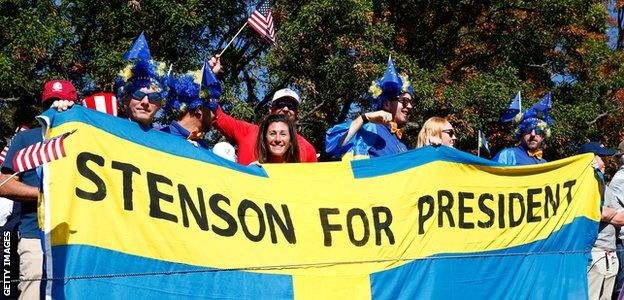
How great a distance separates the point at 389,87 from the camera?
6.62 metres

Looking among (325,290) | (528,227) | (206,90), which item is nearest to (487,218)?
(528,227)

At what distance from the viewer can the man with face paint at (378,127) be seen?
6.20 metres

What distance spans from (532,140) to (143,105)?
3790 mm

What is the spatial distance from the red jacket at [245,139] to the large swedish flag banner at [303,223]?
0.74 meters

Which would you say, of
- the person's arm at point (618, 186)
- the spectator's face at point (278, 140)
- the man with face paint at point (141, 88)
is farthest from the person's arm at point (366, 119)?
the person's arm at point (618, 186)

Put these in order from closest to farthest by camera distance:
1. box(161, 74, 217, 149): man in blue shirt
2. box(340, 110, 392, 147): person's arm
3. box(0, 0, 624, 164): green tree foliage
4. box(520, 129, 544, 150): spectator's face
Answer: box(340, 110, 392, 147): person's arm → box(161, 74, 217, 149): man in blue shirt → box(520, 129, 544, 150): spectator's face → box(0, 0, 624, 164): green tree foliage

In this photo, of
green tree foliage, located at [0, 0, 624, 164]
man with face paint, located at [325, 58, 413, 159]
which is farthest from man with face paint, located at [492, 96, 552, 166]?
green tree foliage, located at [0, 0, 624, 164]

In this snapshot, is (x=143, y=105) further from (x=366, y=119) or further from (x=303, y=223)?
(x=366, y=119)

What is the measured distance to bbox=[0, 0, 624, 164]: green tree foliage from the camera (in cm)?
1341

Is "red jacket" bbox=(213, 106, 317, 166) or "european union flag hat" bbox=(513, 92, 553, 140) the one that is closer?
"red jacket" bbox=(213, 106, 317, 166)

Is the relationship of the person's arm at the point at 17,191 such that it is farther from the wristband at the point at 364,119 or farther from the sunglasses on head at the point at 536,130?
the sunglasses on head at the point at 536,130

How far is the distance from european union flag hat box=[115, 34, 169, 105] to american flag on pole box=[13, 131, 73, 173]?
1031 mm

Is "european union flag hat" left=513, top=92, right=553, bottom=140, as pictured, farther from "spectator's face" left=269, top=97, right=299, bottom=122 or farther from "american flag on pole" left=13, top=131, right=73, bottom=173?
"american flag on pole" left=13, top=131, right=73, bottom=173

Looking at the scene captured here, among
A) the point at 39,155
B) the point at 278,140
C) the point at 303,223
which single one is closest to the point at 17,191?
the point at 39,155
